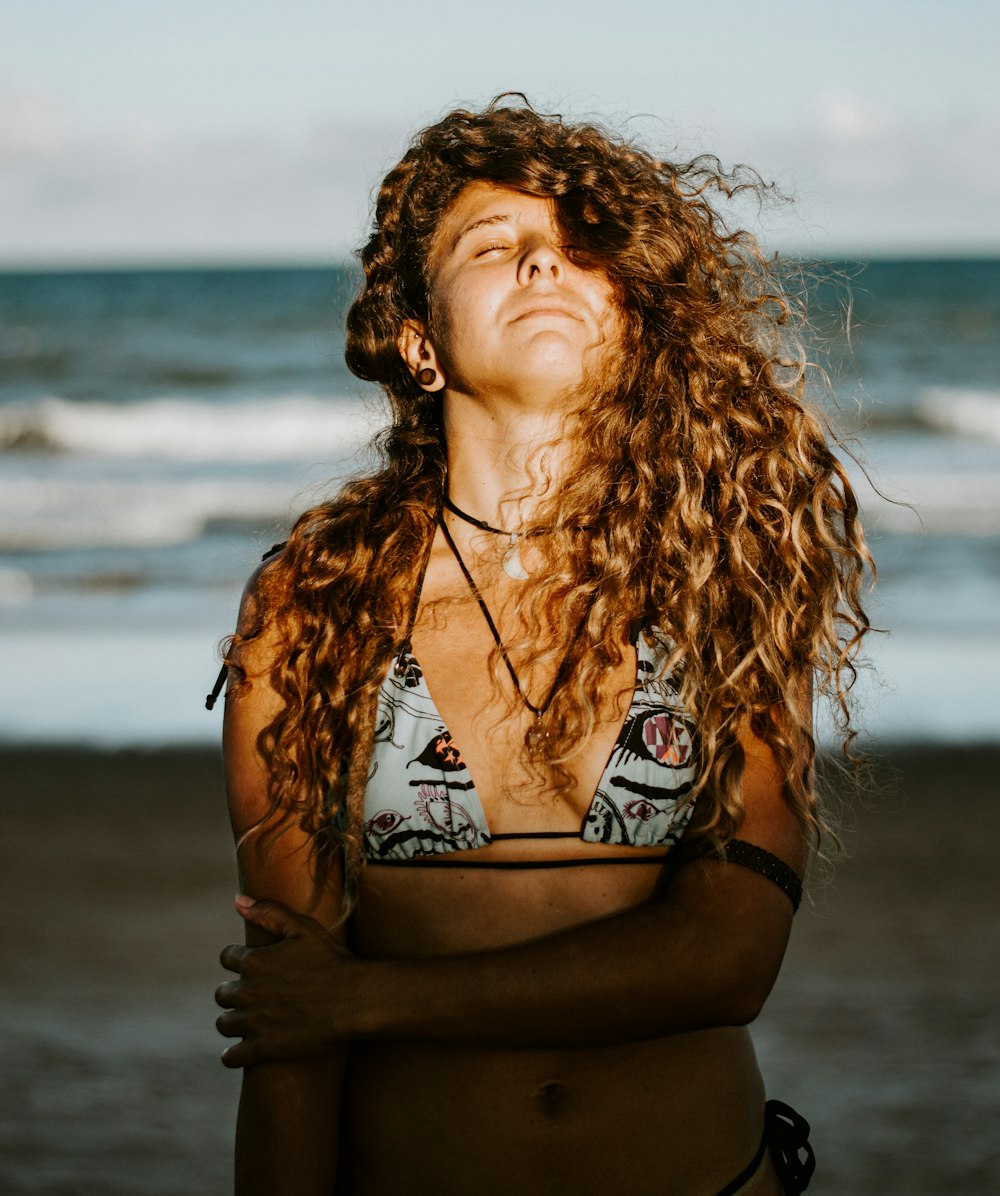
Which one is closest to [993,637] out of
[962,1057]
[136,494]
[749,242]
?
[962,1057]

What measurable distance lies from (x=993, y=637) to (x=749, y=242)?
7178 mm

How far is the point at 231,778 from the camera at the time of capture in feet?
6.90

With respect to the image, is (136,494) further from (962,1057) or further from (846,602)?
(846,602)

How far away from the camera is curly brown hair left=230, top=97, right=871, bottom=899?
2.05 metres

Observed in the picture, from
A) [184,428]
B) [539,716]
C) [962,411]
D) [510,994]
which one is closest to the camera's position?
[510,994]

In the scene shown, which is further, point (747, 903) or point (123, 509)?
point (123, 509)

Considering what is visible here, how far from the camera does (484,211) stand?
7.35 feet

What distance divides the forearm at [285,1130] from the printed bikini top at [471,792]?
0.31 m

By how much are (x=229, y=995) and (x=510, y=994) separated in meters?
0.40

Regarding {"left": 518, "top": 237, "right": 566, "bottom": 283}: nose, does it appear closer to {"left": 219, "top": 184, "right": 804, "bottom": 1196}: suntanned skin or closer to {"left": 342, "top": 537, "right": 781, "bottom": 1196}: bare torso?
{"left": 219, "top": 184, "right": 804, "bottom": 1196}: suntanned skin

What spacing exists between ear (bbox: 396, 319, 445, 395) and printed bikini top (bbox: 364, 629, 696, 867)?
0.56 metres

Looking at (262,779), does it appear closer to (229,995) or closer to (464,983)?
(229,995)

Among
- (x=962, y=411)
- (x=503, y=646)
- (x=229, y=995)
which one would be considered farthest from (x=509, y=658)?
(x=962, y=411)

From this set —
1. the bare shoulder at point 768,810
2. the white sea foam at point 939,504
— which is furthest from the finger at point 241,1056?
the white sea foam at point 939,504
